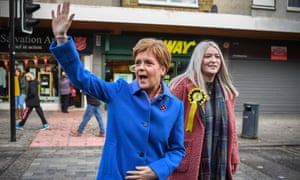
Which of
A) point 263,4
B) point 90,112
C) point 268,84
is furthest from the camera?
point 268,84

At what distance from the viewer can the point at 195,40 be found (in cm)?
1498

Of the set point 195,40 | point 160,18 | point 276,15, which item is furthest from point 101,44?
point 276,15

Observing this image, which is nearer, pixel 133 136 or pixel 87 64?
pixel 133 136

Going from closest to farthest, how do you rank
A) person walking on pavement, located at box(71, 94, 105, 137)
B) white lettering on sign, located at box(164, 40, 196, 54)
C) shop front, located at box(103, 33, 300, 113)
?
person walking on pavement, located at box(71, 94, 105, 137), shop front, located at box(103, 33, 300, 113), white lettering on sign, located at box(164, 40, 196, 54)

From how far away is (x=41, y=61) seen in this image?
14289 mm

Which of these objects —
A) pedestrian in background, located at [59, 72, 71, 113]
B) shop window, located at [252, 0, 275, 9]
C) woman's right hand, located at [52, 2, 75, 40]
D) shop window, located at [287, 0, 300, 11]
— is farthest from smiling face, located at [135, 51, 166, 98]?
shop window, located at [287, 0, 300, 11]

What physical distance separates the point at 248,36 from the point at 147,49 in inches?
556

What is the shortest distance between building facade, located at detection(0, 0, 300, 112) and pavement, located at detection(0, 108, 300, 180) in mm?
3695

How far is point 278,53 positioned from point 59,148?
12474 mm

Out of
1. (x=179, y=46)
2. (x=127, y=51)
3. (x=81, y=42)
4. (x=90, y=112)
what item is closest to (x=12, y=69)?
(x=90, y=112)

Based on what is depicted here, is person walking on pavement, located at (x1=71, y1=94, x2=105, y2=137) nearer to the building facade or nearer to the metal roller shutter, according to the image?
the building facade

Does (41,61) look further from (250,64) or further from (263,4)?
(263,4)

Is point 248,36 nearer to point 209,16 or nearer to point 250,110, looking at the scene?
point 209,16

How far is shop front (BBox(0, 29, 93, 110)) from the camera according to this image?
45.1 feet
